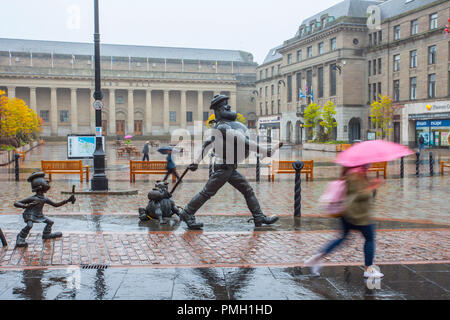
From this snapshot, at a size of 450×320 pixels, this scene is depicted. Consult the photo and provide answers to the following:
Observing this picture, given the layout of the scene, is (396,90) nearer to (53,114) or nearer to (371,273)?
(371,273)

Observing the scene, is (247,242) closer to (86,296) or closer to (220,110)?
(220,110)

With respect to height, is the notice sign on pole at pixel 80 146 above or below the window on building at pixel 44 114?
below

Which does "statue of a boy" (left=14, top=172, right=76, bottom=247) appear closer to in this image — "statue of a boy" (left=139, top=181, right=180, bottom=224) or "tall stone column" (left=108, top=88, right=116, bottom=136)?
"statue of a boy" (left=139, top=181, right=180, bottom=224)

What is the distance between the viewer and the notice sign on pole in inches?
811

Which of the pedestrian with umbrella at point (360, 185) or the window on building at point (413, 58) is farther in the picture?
the window on building at point (413, 58)

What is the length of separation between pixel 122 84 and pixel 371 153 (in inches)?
3183

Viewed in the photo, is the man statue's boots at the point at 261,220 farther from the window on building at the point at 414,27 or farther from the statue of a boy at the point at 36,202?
the window on building at the point at 414,27

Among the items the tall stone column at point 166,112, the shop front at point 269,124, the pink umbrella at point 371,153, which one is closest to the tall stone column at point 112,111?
the tall stone column at point 166,112

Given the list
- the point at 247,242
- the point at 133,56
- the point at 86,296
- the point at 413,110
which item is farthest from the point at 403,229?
the point at 133,56

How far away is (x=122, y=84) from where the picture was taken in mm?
82000

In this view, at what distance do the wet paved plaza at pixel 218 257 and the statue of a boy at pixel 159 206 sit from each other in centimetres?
24

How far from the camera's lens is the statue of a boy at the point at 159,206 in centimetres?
907

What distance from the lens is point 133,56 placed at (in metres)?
88.9

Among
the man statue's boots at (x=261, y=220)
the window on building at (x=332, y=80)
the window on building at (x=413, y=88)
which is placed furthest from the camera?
the window on building at (x=332, y=80)
